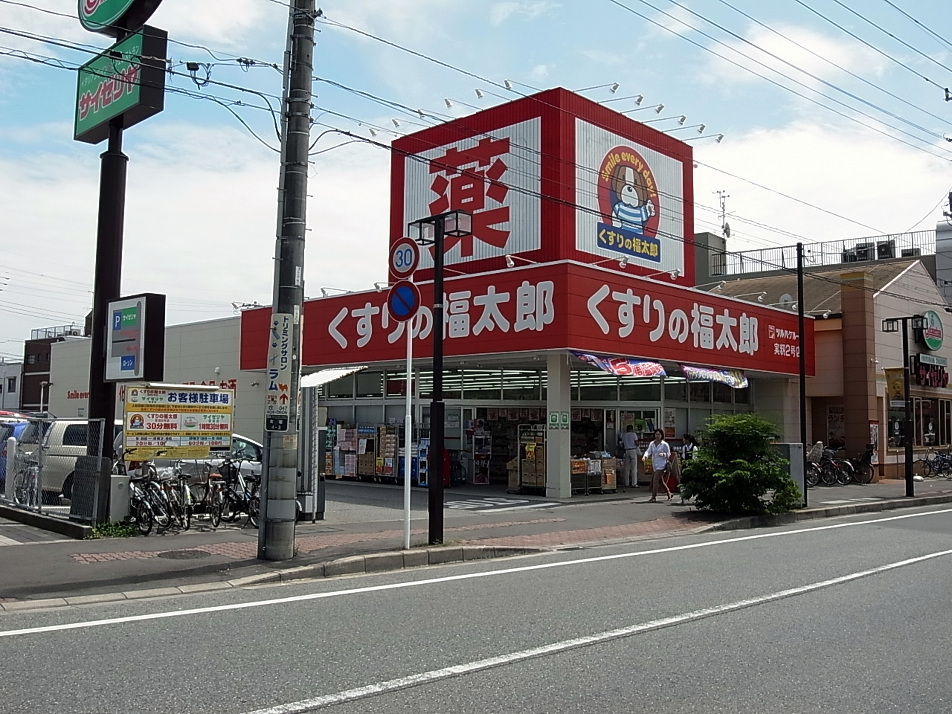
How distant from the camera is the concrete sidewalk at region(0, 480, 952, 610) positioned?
9.40 metres

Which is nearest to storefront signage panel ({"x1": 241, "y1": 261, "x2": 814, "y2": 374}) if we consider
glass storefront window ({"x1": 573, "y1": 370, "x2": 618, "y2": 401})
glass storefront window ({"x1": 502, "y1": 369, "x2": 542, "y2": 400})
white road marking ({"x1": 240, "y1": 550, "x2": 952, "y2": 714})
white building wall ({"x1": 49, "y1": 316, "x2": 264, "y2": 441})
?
white building wall ({"x1": 49, "y1": 316, "x2": 264, "y2": 441})

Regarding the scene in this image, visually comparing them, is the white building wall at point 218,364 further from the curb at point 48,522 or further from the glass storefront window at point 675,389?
the curb at point 48,522

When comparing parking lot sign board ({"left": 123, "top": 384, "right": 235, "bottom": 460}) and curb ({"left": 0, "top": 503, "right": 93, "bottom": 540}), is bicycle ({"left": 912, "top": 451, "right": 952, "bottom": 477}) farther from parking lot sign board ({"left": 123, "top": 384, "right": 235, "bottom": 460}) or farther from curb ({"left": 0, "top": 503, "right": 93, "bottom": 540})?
curb ({"left": 0, "top": 503, "right": 93, "bottom": 540})

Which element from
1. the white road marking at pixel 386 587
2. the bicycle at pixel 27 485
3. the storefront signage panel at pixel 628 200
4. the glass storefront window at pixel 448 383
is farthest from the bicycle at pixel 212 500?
the storefront signage panel at pixel 628 200

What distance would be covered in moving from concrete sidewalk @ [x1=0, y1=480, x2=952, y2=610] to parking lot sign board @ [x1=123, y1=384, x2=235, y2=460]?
1338 millimetres

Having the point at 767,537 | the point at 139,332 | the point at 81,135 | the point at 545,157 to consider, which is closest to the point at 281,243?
the point at 139,332

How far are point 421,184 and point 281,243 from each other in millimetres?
15068

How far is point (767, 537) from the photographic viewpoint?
1464 cm

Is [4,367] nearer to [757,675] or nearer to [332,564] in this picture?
[332,564]

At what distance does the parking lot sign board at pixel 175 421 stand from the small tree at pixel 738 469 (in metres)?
8.97

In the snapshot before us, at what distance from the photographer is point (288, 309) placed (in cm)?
1113

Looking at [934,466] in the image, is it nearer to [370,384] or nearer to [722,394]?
[722,394]

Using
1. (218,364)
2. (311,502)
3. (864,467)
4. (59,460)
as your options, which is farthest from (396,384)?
(864,467)

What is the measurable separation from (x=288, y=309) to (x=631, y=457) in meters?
14.7
